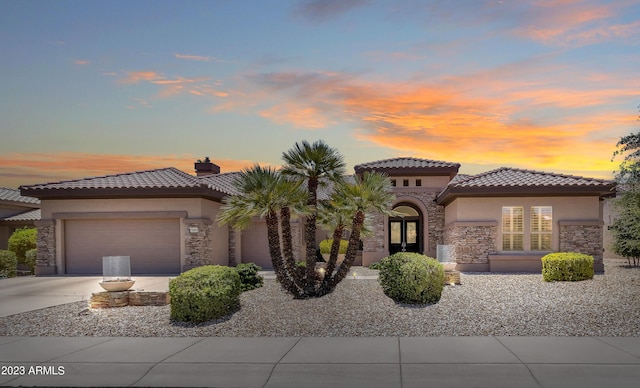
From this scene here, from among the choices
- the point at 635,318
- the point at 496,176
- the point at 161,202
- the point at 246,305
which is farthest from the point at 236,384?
the point at 496,176

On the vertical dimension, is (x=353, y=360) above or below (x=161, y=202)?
below

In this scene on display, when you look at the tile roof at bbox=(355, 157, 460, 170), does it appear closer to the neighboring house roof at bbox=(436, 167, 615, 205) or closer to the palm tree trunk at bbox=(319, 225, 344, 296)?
the neighboring house roof at bbox=(436, 167, 615, 205)

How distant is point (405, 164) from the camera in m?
29.6

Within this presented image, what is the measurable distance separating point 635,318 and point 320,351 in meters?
7.64

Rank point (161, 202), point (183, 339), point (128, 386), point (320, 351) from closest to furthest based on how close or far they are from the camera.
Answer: point (128, 386) → point (320, 351) → point (183, 339) → point (161, 202)

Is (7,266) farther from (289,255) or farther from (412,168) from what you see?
(412,168)

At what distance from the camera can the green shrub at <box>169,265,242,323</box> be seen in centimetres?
1223

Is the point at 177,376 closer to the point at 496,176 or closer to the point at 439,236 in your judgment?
the point at 496,176

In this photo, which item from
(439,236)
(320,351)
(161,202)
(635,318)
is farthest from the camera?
(439,236)

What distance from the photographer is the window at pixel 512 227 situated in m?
23.9

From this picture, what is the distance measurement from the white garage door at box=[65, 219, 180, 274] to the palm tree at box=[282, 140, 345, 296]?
9960 mm

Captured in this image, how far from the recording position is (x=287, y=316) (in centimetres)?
1276

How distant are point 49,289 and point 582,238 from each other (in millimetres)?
21091

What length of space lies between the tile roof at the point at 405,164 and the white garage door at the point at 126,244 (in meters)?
10.6
